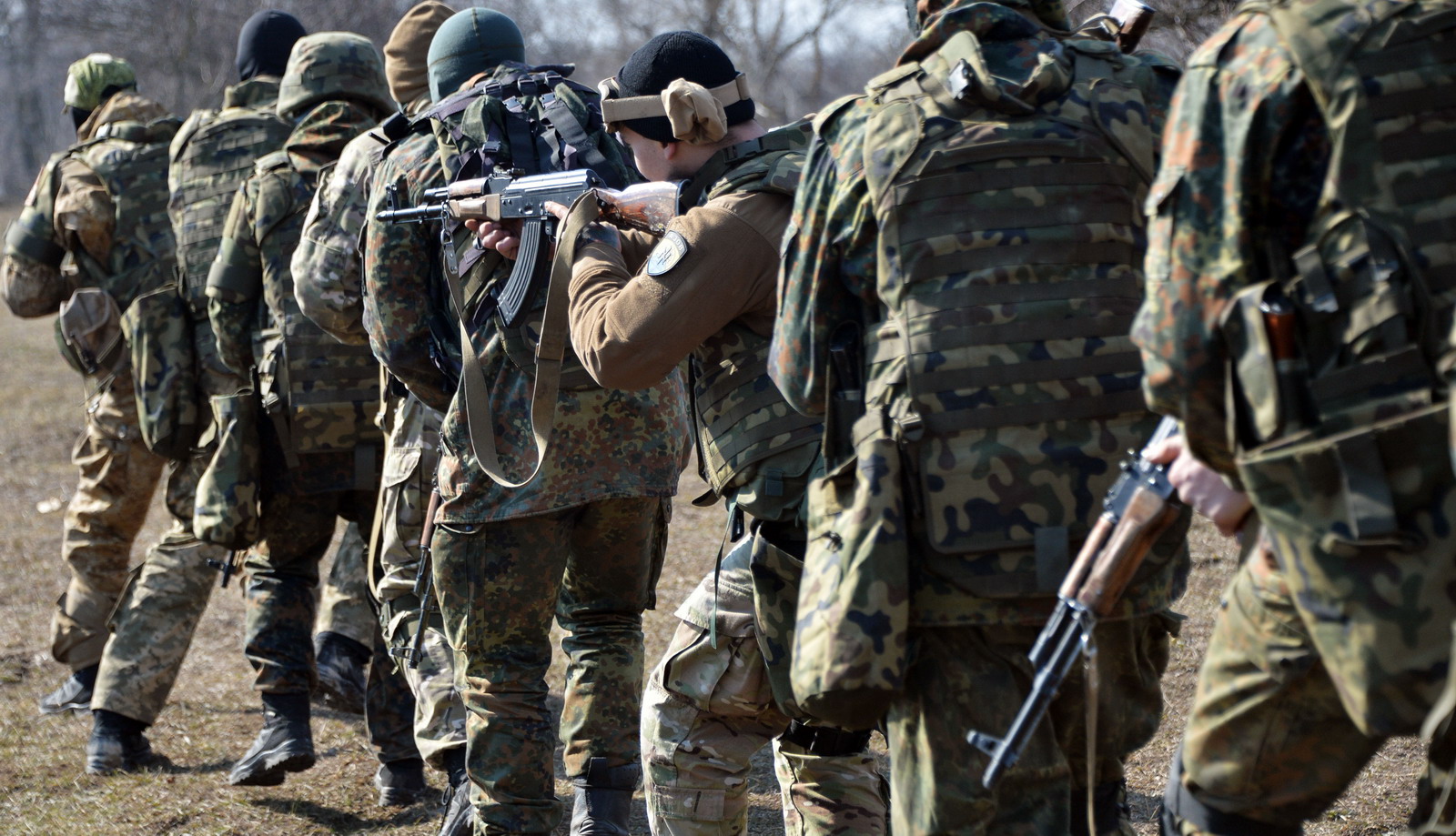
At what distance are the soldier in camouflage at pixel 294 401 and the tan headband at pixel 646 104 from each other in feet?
7.03

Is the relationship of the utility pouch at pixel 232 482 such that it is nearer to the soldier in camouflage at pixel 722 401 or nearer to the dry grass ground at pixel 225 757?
the dry grass ground at pixel 225 757

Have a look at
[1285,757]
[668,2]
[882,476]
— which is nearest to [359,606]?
[882,476]

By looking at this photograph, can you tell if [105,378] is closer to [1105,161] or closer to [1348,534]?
[1105,161]

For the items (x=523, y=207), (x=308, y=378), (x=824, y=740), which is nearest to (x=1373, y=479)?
(x=824, y=740)

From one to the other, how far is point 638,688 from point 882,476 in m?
1.80

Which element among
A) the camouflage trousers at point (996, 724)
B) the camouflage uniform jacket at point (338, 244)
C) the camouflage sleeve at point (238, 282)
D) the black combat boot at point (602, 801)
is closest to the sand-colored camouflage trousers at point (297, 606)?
the camouflage sleeve at point (238, 282)

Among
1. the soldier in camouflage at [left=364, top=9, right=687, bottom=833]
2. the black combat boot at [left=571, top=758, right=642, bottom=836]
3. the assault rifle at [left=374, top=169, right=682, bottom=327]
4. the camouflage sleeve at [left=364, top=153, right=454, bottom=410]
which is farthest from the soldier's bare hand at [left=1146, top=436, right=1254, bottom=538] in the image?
the camouflage sleeve at [left=364, top=153, right=454, bottom=410]

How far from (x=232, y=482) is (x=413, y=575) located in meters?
0.90

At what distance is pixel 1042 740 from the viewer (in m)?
2.47

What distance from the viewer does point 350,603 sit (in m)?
5.84

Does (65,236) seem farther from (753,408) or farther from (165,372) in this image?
(753,408)

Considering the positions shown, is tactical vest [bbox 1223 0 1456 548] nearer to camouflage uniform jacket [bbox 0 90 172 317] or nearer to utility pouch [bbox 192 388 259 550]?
utility pouch [bbox 192 388 259 550]

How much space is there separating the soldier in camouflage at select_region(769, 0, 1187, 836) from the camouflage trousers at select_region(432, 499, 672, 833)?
1.48 m

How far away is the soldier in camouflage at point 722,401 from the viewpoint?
9.81 ft
